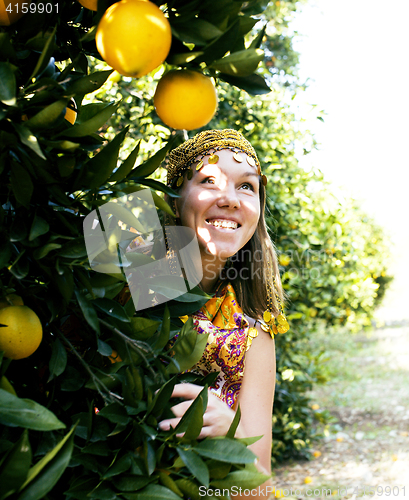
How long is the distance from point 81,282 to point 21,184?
172mm

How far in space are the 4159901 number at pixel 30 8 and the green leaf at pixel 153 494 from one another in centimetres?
66

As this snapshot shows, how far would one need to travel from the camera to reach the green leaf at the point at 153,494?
22.4 inches

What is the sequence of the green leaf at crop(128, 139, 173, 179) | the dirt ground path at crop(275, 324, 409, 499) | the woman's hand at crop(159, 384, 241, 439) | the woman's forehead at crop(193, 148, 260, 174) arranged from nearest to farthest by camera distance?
the green leaf at crop(128, 139, 173, 179), the woman's hand at crop(159, 384, 241, 439), the woman's forehead at crop(193, 148, 260, 174), the dirt ground path at crop(275, 324, 409, 499)

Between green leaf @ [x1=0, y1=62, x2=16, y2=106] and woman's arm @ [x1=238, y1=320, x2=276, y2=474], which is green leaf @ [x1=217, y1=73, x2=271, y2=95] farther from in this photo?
woman's arm @ [x1=238, y1=320, x2=276, y2=474]

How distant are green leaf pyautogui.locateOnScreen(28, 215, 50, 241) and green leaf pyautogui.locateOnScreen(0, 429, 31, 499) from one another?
9.0 inches

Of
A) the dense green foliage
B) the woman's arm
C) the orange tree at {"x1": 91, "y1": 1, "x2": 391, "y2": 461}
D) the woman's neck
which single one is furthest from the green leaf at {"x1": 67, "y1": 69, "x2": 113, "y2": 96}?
the orange tree at {"x1": 91, "y1": 1, "x2": 391, "y2": 461}

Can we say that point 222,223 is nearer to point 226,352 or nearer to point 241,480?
point 226,352

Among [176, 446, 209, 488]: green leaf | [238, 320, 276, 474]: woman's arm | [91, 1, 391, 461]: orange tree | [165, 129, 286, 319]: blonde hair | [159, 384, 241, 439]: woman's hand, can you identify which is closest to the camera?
[176, 446, 209, 488]: green leaf

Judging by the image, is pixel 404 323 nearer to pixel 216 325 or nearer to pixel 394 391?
pixel 394 391

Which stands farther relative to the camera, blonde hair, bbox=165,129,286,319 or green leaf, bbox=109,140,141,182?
blonde hair, bbox=165,129,286,319

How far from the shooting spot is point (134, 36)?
537 mm

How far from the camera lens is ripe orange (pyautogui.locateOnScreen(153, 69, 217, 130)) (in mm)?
608

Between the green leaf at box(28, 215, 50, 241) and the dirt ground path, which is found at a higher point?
the green leaf at box(28, 215, 50, 241)

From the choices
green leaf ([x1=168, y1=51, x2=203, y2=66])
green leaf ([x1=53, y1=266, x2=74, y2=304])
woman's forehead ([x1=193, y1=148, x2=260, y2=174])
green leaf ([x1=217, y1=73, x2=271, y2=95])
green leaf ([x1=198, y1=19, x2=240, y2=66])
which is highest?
green leaf ([x1=198, y1=19, x2=240, y2=66])
